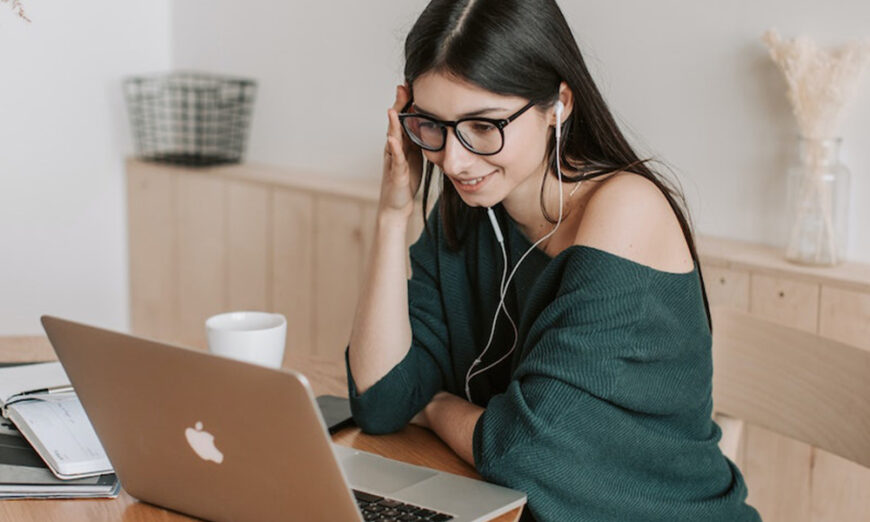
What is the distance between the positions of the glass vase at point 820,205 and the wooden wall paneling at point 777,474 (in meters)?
0.32

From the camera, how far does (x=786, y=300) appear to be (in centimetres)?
180

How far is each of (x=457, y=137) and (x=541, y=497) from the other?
44 cm

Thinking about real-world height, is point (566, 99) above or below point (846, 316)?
above

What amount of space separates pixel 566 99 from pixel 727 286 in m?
0.64

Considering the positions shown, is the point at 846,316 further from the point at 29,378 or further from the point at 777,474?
the point at 29,378

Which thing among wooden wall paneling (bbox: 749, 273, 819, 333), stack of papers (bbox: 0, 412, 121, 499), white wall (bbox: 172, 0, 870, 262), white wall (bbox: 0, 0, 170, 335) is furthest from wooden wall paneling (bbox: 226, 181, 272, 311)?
stack of papers (bbox: 0, 412, 121, 499)

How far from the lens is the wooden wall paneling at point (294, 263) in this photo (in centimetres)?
255

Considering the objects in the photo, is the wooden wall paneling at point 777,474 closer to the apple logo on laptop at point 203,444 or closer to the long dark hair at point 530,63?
the long dark hair at point 530,63

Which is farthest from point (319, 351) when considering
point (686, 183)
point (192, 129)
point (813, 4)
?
point (813, 4)

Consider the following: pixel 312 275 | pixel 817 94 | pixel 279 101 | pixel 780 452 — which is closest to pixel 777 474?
pixel 780 452

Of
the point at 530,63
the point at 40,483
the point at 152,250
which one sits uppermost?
the point at 530,63

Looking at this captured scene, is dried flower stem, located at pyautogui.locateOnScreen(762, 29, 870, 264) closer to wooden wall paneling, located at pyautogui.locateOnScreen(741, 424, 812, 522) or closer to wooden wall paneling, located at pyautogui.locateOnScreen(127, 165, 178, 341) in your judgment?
wooden wall paneling, located at pyautogui.locateOnScreen(741, 424, 812, 522)

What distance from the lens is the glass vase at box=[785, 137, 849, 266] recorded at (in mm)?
1793

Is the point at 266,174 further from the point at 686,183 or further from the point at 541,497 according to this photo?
the point at 541,497
